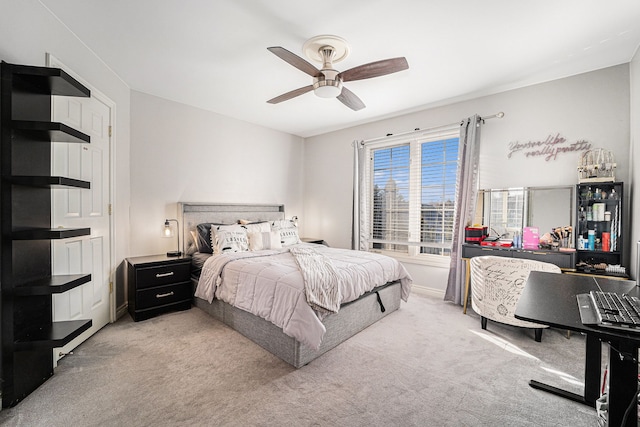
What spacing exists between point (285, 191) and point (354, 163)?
5.00ft

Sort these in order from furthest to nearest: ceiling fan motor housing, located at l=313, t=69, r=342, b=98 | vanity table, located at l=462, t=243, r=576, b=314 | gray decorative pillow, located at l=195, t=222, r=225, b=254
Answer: gray decorative pillow, located at l=195, t=222, r=225, b=254 → vanity table, located at l=462, t=243, r=576, b=314 → ceiling fan motor housing, located at l=313, t=69, r=342, b=98

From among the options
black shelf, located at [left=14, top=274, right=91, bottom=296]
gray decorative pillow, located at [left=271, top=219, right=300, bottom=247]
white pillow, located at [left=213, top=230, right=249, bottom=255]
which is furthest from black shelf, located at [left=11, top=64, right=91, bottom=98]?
gray decorative pillow, located at [left=271, top=219, right=300, bottom=247]

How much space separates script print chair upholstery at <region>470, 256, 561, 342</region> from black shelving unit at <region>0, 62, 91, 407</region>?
3538 millimetres

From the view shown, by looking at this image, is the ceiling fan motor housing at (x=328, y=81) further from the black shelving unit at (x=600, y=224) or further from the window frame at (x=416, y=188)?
the black shelving unit at (x=600, y=224)

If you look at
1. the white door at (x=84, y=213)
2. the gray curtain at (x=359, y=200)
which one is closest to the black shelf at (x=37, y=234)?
the white door at (x=84, y=213)

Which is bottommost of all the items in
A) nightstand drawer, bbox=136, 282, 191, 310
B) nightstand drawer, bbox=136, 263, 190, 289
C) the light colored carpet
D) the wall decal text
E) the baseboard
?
the light colored carpet

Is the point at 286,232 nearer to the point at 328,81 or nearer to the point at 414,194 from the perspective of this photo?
the point at 414,194

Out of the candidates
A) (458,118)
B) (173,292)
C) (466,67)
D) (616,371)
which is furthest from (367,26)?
(173,292)

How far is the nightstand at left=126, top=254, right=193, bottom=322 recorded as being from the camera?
3143 mm

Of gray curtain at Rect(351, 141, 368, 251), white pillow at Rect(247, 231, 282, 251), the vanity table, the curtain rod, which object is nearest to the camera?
the vanity table

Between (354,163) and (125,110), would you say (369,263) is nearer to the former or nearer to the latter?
(354,163)

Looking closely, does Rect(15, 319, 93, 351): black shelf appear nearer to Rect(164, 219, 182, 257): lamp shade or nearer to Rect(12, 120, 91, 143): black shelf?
Rect(12, 120, 91, 143): black shelf

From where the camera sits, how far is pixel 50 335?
1.90 metres

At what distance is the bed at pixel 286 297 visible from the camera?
2.28 metres
